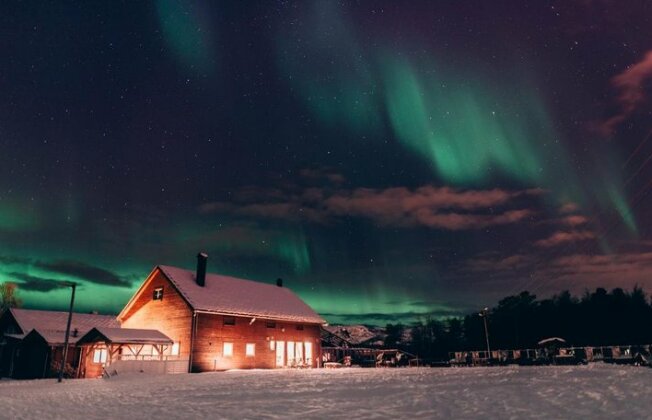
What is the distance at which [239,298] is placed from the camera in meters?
38.2

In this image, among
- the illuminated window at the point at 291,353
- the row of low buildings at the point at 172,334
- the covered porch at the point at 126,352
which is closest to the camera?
the covered porch at the point at 126,352

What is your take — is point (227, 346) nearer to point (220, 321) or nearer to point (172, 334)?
point (220, 321)

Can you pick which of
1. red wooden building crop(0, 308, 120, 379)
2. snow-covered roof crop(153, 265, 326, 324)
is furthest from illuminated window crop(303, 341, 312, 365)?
red wooden building crop(0, 308, 120, 379)

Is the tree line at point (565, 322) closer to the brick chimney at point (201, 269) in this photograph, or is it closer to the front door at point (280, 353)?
the front door at point (280, 353)

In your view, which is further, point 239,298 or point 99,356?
point 239,298

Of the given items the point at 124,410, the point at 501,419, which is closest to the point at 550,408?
the point at 501,419

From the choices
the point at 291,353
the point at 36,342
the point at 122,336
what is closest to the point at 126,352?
the point at 122,336

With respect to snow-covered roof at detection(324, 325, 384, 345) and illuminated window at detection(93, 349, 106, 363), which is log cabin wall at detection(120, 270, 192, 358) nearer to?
illuminated window at detection(93, 349, 106, 363)

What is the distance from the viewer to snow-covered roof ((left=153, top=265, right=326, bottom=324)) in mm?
34531

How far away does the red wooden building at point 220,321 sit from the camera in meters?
32.9

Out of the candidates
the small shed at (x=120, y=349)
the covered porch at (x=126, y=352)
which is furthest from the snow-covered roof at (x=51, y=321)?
the covered porch at (x=126, y=352)

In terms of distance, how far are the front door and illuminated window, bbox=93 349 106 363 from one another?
13.1m

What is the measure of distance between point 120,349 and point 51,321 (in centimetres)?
1195

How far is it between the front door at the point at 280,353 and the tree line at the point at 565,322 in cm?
2413
